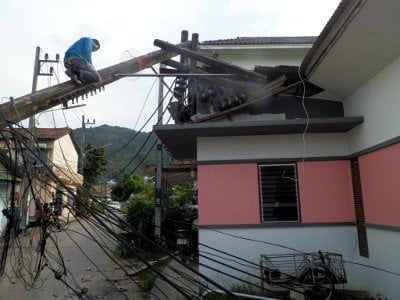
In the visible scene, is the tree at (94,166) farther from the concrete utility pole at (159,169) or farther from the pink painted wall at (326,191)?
the pink painted wall at (326,191)

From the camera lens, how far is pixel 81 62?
5461mm

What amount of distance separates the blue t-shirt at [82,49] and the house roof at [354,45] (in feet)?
13.1

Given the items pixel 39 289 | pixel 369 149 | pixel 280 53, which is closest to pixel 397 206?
pixel 369 149

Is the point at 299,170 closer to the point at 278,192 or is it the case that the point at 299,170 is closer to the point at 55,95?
the point at 278,192

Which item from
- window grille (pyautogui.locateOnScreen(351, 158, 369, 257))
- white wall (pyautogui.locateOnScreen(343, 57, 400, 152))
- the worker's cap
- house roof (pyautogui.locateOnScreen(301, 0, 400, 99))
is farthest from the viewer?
window grille (pyautogui.locateOnScreen(351, 158, 369, 257))

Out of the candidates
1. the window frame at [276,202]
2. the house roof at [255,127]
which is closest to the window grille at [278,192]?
the window frame at [276,202]

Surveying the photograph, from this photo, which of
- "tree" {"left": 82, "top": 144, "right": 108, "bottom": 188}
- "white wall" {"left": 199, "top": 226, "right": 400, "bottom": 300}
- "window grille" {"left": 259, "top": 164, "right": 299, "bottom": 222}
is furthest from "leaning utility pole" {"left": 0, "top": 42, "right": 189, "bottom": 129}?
"tree" {"left": 82, "top": 144, "right": 108, "bottom": 188}

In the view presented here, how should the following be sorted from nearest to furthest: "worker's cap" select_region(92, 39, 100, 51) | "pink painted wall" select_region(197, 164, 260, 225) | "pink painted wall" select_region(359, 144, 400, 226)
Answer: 1. "worker's cap" select_region(92, 39, 100, 51)
2. "pink painted wall" select_region(359, 144, 400, 226)
3. "pink painted wall" select_region(197, 164, 260, 225)

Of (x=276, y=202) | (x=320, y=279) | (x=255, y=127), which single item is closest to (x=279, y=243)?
(x=276, y=202)

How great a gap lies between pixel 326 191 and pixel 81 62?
609cm

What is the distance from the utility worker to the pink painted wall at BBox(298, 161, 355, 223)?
5.34 m

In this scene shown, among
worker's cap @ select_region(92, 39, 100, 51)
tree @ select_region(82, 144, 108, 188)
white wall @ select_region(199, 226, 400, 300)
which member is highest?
tree @ select_region(82, 144, 108, 188)

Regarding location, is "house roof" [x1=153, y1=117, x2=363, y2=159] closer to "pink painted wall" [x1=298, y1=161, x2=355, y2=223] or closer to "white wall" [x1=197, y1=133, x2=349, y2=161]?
"white wall" [x1=197, y1=133, x2=349, y2=161]

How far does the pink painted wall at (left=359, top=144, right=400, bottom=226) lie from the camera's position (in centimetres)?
632
